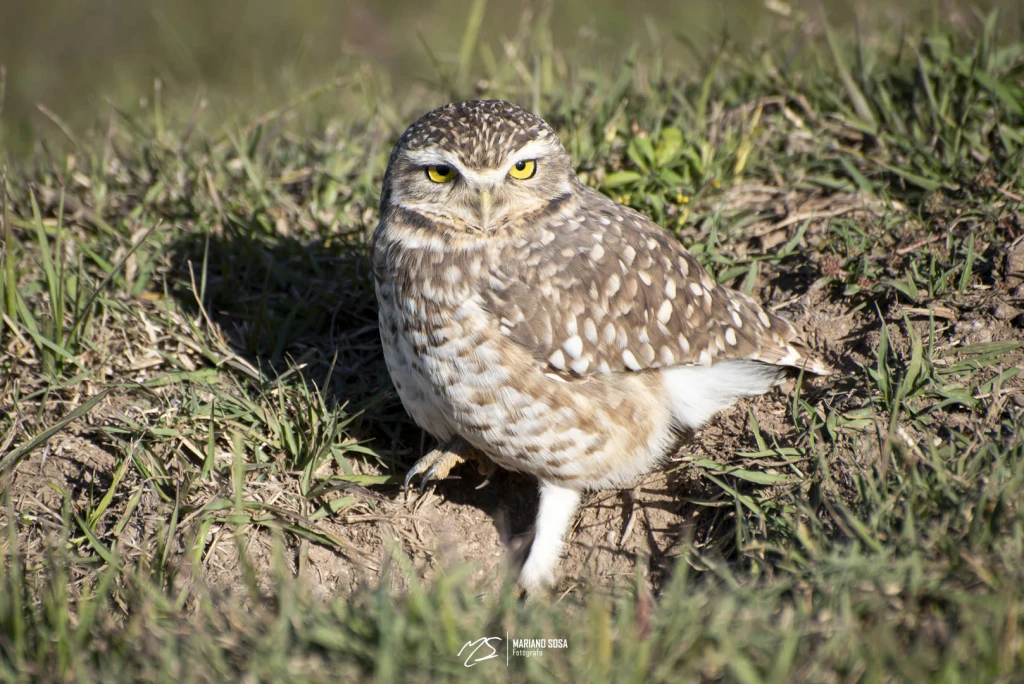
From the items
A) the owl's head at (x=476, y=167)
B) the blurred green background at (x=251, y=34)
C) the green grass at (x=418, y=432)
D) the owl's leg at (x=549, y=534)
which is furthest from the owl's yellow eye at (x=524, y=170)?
the blurred green background at (x=251, y=34)

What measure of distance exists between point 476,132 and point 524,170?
0.23 meters

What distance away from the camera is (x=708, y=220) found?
354 cm

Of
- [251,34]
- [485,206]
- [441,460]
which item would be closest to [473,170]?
[485,206]

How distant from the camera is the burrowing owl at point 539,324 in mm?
2693

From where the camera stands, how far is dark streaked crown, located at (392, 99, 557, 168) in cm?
271

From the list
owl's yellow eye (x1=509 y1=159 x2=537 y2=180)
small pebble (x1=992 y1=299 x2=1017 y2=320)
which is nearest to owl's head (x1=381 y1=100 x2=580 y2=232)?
owl's yellow eye (x1=509 y1=159 x2=537 y2=180)

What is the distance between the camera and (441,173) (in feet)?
9.25

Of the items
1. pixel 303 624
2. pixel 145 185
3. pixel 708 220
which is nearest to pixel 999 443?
pixel 708 220

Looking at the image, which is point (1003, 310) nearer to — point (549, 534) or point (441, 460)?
point (549, 534)

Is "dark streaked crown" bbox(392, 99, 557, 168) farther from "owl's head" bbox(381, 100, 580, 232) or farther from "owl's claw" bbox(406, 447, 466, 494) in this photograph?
"owl's claw" bbox(406, 447, 466, 494)

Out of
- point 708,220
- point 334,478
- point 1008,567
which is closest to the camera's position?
point 1008,567

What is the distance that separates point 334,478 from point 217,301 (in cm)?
109

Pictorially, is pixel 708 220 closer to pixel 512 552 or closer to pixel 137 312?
pixel 512 552

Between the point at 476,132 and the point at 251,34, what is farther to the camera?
the point at 251,34
